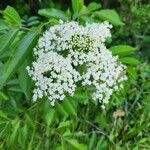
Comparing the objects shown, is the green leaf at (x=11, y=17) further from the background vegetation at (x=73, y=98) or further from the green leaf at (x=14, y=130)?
the green leaf at (x=14, y=130)

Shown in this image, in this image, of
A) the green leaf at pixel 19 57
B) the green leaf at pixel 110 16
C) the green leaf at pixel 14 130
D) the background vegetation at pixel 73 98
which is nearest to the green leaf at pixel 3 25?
the background vegetation at pixel 73 98

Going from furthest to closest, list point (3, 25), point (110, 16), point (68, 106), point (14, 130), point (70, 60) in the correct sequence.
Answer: point (14, 130), point (68, 106), point (110, 16), point (3, 25), point (70, 60)

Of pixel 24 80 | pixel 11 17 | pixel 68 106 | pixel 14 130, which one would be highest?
pixel 11 17

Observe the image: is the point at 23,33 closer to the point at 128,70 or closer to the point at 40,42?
the point at 40,42

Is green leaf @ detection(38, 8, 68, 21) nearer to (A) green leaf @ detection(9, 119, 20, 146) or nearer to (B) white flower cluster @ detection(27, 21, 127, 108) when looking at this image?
(B) white flower cluster @ detection(27, 21, 127, 108)

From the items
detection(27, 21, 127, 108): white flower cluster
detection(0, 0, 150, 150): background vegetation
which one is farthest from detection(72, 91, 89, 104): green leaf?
detection(27, 21, 127, 108): white flower cluster

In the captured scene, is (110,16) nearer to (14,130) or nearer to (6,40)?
(6,40)

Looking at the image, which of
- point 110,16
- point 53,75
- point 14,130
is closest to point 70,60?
point 53,75

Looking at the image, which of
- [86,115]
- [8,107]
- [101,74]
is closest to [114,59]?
[101,74]
